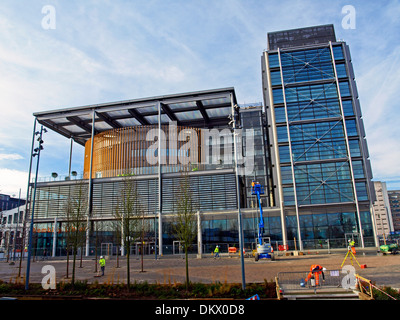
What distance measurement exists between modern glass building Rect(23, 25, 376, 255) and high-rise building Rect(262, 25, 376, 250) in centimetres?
16

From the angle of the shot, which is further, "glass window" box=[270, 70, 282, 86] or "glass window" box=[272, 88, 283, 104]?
"glass window" box=[270, 70, 282, 86]

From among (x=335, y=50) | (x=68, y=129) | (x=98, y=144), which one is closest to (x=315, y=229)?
(x=335, y=50)

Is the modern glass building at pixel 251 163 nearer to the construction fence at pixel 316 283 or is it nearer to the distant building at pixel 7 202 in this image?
the construction fence at pixel 316 283

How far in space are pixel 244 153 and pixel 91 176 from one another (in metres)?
29.1

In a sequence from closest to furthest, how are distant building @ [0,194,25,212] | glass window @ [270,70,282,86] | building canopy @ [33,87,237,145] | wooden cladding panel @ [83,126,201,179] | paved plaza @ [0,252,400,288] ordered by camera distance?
paved plaza @ [0,252,400,288]
building canopy @ [33,87,237,145]
glass window @ [270,70,282,86]
wooden cladding panel @ [83,126,201,179]
distant building @ [0,194,25,212]

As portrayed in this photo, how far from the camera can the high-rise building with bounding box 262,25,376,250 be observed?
46812 millimetres

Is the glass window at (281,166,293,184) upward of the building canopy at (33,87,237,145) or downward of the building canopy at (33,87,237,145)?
downward

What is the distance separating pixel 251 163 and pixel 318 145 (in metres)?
13.8

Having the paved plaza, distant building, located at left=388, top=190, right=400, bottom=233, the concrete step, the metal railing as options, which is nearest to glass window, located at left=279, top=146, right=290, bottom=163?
the paved plaza

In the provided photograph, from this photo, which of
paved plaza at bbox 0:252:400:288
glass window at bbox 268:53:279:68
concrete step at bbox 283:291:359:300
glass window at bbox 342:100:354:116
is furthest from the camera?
glass window at bbox 268:53:279:68

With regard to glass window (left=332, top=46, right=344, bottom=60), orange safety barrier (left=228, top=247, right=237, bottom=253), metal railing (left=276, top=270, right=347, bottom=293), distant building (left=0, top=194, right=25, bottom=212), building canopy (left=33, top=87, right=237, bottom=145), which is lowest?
metal railing (left=276, top=270, right=347, bottom=293)

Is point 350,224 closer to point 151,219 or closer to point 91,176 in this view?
point 151,219

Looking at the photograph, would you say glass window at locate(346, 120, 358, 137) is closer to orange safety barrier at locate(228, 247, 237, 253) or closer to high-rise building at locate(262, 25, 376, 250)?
high-rise building at locate(262, 25, 376, 250)
